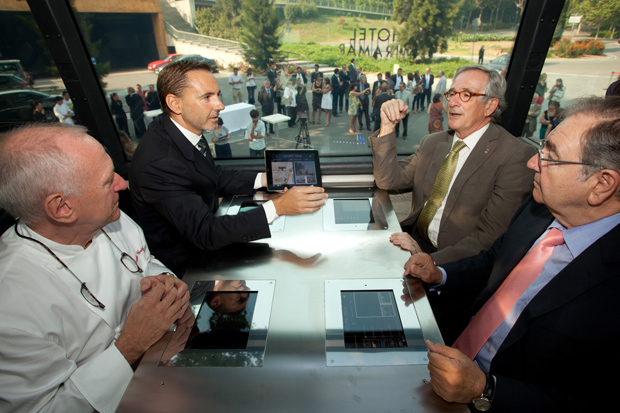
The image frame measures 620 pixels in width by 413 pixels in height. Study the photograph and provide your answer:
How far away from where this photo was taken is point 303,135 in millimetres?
3252

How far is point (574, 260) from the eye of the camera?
38.5 inches

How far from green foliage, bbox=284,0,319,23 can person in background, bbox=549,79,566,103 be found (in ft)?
6.80

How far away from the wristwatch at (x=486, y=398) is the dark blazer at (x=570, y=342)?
2 cm

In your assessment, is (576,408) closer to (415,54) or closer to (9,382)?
(9,382)

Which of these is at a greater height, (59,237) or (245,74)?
(245,74)

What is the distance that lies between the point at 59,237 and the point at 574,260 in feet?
5.40

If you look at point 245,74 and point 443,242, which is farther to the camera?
point 245,74

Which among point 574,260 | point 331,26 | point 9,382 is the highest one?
point 331,26

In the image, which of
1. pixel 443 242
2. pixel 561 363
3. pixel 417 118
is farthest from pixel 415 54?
pixel 561 363

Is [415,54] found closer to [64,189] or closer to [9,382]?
[64,189]

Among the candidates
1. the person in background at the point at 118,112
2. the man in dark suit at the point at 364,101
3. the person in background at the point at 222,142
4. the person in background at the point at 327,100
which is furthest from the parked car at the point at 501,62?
the person in background at the point at 118,112

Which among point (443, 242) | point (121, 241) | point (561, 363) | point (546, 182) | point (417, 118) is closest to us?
point (561, 363)

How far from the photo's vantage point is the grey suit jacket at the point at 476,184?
1688mm

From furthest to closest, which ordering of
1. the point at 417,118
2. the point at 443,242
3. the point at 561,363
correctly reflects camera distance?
the point at 417,118
the point at 443,242
the point at 561,363
